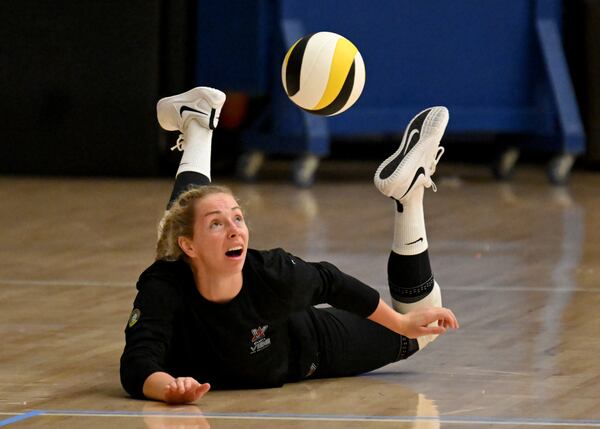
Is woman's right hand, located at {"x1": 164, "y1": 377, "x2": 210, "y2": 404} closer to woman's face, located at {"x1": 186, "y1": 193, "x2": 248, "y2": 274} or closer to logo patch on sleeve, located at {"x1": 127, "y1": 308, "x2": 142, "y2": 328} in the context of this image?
logo patch on sleeve, located at {"x1": 127, "y1": 308, "x2": 142, "y2": 328}

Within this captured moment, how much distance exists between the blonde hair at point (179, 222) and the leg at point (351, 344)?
519mm

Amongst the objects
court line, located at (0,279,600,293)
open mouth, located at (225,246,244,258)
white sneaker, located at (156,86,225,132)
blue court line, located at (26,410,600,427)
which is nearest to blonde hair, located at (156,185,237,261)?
A: open mouth, located at (225,246,244,258)

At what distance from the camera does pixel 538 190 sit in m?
10.3

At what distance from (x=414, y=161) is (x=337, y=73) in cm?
109

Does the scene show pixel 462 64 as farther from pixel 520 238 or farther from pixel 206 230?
pixel 206 230

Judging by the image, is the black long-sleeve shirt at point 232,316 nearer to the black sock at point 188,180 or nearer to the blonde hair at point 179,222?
the blonde hair at point 179,222

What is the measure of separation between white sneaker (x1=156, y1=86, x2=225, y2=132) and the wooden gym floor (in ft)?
2.53

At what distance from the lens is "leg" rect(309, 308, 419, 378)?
4203 millimetres

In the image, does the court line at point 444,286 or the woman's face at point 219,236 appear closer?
the woman's face at point 219,236

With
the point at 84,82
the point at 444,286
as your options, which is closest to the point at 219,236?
the point at 444,286

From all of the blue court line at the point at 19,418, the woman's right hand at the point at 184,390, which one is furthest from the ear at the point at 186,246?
the blue court line at the point at 19,418

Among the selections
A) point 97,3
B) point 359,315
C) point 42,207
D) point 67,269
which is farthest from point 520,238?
point 97,3

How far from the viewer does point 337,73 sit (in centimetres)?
549

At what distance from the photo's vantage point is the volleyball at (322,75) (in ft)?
18.0
